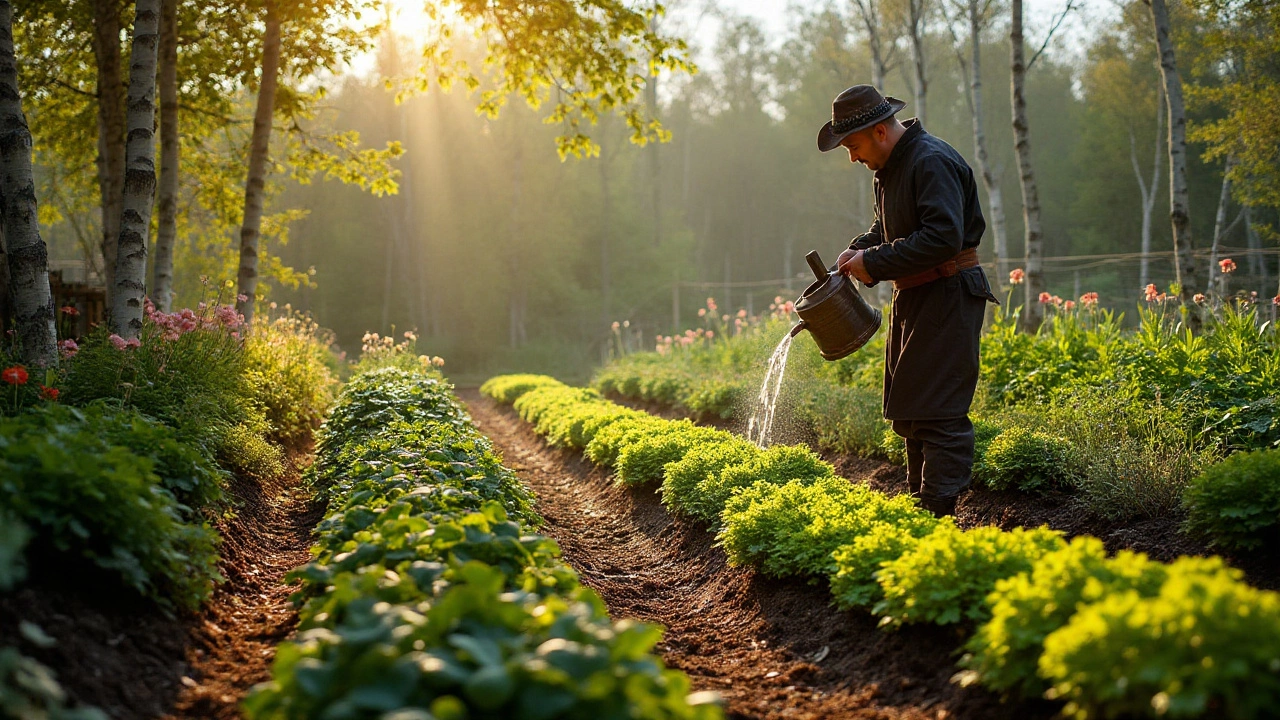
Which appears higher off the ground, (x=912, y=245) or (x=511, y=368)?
(x=912, y=245)

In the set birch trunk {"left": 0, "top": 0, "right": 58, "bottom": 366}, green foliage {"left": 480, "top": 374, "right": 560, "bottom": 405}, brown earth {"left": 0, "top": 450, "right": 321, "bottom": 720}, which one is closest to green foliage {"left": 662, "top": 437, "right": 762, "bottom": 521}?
brown earth {"left": 0, "top": 450, "right": 321, "bottom": 720}

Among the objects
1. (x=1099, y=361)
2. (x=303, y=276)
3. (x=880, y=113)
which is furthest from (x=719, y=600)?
(x=303, y=276)

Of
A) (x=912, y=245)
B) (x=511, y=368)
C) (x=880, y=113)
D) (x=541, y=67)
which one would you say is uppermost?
(x=541, y=67)

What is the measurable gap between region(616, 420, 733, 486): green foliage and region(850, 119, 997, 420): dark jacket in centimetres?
214

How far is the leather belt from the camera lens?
15.5 ft

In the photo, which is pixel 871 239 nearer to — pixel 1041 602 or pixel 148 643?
pixel 1041 602

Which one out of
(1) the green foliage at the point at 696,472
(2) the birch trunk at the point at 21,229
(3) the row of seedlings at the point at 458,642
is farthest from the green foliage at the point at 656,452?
(2) the birch trunk at the point at 21,229

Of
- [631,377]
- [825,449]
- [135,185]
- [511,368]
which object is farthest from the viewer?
[511,368]

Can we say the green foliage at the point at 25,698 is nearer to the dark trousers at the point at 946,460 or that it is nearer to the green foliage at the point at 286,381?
the dark trousers at the point at 946,460

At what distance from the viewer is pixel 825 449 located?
8.42 m

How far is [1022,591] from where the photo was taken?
102 inches

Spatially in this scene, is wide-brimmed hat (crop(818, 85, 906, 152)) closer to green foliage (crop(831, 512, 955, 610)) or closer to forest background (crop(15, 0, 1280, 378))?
green foliage (crop(831, 512, 955, 610))

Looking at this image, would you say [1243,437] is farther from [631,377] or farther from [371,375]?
[631,377]

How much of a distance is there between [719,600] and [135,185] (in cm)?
578
